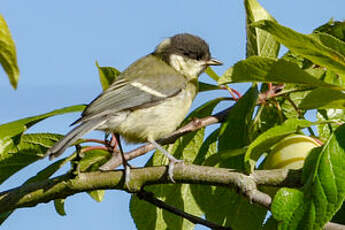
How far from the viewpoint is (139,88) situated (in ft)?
10.9

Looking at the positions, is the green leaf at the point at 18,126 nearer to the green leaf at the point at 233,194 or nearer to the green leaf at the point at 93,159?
the green leaf at the point at 93,159

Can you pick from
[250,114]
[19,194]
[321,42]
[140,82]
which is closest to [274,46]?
[250,114]

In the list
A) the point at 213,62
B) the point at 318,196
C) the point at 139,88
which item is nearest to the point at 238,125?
the point at 318,196

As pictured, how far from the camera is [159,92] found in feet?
10.9

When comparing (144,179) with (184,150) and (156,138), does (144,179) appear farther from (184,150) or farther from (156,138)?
(156,138)

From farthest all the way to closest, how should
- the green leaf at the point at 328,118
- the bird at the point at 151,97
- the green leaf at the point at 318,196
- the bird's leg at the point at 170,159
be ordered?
1. the bird at the point at 151,97
2. the green leaf at the point at 328,118
3. the bird's leg at the point at 170,159
4. the green leaf at the point at 318,196

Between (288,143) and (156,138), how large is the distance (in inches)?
42.5

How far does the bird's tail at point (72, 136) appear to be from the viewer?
7.33 feet

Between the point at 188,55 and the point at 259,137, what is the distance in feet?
6.68

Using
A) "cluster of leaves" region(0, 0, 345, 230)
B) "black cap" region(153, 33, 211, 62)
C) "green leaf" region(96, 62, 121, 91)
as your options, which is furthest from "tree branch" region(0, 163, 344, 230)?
"black cap" region(153, 33, 211, 62)

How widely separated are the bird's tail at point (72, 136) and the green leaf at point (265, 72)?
30.4 inches

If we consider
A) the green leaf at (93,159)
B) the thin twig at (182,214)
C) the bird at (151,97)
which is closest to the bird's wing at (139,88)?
the bird at (151,97)

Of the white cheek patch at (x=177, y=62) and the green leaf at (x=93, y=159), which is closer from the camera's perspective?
the green leaf at (x=93, y=159)

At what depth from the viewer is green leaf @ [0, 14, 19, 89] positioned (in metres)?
1.72
